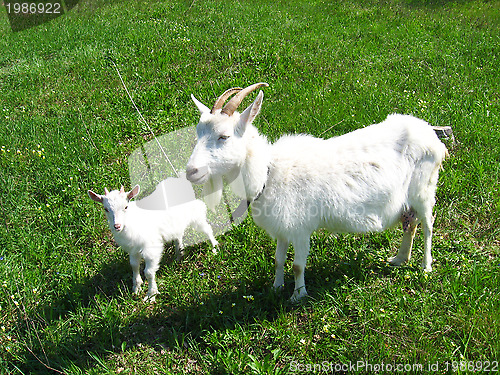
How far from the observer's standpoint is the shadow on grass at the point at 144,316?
3.40 metres

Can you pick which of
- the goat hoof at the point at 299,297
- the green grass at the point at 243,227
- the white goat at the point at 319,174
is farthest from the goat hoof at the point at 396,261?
the goat hoof at the point at 299,297

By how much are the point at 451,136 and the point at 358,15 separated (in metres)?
6.48

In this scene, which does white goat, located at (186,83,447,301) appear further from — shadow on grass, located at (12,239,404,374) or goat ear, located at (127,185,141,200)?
goat ear, located at (127,185,141,200)

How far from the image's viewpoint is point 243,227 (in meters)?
4.47

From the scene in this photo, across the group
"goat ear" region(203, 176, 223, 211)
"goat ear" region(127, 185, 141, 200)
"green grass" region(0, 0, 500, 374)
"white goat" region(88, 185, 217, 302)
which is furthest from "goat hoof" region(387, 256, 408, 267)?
"goat ear" region(127, 185, 141, 200)

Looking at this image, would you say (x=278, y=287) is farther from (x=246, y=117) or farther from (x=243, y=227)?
(x=246, y=117)

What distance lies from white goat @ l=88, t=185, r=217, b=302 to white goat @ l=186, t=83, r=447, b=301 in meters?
0.73

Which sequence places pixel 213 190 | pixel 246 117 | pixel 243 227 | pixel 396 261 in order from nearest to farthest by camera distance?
pixel 246 117, pixel 213 190, pixel 396 261, pixel 243 227

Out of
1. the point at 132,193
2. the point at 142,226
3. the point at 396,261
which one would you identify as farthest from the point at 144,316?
the point at 396,261

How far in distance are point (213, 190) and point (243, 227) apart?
120 cm

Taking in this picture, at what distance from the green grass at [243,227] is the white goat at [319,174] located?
0.57 m

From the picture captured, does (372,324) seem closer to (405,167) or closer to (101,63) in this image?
(405,167)

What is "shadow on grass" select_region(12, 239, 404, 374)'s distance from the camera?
11.2 ft

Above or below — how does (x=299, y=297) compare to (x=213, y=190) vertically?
below
